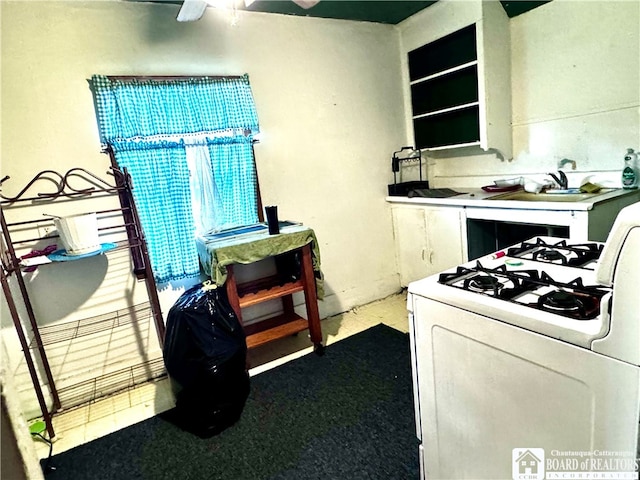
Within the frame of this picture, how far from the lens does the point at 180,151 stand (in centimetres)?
239

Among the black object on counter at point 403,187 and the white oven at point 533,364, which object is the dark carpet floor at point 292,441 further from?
the black object on counter at point 403,187

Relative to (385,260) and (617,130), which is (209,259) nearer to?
(385,260)

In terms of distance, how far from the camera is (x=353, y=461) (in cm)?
163

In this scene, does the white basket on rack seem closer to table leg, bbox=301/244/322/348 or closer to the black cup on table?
the black cup on table

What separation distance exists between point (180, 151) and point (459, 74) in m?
2.12

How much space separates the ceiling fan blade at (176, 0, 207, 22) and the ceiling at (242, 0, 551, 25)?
486mm

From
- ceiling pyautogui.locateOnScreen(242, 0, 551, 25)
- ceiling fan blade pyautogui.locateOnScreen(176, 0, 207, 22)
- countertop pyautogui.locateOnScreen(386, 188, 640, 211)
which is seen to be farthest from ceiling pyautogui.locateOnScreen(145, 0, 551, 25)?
countertop pyautogui.locateOnScreen(386, 188, 640, 211)

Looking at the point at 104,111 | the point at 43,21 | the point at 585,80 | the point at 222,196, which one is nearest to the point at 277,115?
the point at 222,196

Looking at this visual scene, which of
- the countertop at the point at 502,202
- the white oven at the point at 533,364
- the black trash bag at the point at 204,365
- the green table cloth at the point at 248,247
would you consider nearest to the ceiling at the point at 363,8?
the countertop at the point at 502,202

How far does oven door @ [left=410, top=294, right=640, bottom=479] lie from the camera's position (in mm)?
817

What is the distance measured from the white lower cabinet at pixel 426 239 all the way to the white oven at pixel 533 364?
1.43 metres

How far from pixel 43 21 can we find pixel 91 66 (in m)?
0.29

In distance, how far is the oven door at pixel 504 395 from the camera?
2.68 feet

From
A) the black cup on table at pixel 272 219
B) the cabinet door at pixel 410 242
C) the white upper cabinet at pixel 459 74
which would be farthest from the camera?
the cabinet door at pixel 410 242
